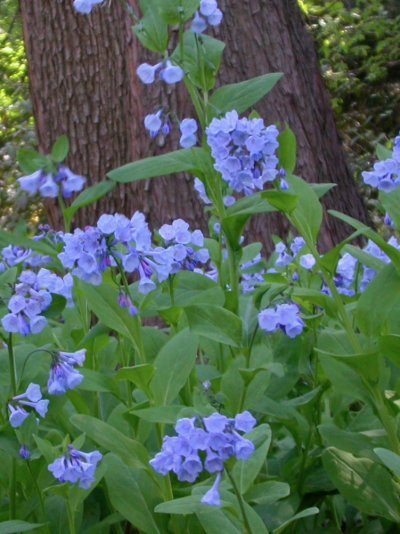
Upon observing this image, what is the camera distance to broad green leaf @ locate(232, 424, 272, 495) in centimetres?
136

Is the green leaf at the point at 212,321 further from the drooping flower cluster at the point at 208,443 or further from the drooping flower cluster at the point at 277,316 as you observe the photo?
the drooping flower cluster at the point at 208,443

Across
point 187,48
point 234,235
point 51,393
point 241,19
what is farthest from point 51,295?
point 241,19

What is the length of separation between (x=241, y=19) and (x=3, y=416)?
288 centimetres

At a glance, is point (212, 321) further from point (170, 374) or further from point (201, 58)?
point (201, 58)

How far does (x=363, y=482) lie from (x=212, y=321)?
0.33 meters

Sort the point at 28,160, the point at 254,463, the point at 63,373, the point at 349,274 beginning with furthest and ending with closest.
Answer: the point at 349,274 → the point at 28,160 → the point at 63,373 → the point at 254,463

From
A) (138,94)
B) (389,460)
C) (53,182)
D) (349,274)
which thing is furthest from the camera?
(138,94)

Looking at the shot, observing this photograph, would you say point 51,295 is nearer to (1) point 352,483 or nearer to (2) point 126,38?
(1) point 352,483

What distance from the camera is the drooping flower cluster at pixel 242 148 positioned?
1.52m

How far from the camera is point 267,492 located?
1.40 metres

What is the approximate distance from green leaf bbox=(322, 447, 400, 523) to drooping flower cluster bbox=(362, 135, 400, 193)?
44 cm

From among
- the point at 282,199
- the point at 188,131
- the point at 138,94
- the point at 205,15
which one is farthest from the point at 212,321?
the point at 138,94

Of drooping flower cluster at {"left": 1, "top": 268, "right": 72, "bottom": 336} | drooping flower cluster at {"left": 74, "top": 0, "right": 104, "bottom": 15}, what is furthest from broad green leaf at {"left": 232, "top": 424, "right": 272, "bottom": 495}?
drooping flower cluster at {"left": 74, "top": 0, "right": 104, "bottom": 15}

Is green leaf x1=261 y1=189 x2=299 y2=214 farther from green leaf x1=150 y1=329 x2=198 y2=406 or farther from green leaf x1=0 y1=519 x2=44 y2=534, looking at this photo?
green leaf x1=0 y1=519 x2=44 y2=534
